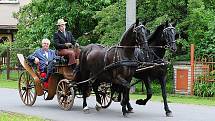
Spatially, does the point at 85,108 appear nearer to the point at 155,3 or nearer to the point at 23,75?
the point at 23,75

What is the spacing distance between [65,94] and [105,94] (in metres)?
1.13

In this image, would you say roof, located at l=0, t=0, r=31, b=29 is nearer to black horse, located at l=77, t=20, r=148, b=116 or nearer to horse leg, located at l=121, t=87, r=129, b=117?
black horse, located at l=77, t=20, r=148, b=116

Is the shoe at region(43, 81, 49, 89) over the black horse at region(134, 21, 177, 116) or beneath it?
beneath

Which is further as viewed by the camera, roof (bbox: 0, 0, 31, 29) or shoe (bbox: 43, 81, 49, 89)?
roof (bbox: 0, 0, 31, 29)

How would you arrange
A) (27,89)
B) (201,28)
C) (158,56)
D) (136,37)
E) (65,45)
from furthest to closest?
(201,28)
(27,89)
(65,45)
(158,56)
(136,37)

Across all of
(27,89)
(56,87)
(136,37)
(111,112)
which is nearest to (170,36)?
(136,37)

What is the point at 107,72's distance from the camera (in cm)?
1343

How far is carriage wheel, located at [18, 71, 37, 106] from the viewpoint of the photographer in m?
15.8

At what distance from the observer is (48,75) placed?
49.8ft

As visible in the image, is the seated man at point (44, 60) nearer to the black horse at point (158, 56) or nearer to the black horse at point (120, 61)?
the black horse at point (120, 61)

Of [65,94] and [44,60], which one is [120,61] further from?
[44,60]

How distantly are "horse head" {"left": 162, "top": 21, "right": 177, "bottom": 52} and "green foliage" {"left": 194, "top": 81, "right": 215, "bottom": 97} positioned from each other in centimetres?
819

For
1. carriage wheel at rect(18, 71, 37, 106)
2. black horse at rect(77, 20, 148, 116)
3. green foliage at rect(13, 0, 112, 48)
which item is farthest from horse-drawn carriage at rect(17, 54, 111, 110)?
green foliage at rect(13, 0, 112, 48)

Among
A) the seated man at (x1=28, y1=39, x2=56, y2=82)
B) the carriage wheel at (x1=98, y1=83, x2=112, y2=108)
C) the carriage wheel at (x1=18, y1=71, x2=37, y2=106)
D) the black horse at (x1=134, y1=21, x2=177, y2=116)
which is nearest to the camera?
the black horse at (x1=134, y1=21, x2=177, y2=116)
